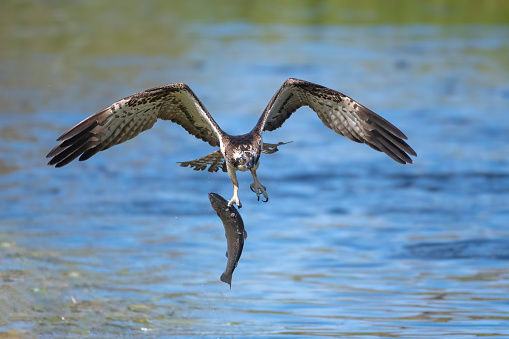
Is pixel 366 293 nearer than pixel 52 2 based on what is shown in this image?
Yes

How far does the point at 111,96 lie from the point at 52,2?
49.9 feet

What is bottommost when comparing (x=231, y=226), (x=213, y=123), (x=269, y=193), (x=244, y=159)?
(x=231, y=226)

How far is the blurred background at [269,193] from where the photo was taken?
9.97 meters

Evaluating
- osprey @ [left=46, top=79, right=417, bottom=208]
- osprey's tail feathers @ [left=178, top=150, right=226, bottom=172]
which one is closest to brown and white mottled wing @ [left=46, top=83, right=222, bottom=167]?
osprey @ [left=46, top=79, right=417, bottom=208]

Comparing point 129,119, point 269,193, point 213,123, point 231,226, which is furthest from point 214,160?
point 269,193

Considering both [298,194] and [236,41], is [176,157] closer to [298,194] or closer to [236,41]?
Result: [298,194]

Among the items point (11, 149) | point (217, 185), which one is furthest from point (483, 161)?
point (11, 149)

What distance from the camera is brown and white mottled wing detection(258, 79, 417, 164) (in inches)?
342

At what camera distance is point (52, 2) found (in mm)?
35125

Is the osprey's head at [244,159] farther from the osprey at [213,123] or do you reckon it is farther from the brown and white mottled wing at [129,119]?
the brown and white mottled wing at [129,119]

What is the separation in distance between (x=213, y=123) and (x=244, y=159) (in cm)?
69

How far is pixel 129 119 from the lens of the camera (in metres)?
8.72

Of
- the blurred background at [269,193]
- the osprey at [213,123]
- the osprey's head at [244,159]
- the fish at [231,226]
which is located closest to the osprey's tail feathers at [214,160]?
the osprey at [213,123]

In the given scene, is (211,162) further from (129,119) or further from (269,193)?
(269,193)
